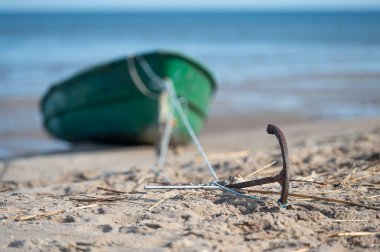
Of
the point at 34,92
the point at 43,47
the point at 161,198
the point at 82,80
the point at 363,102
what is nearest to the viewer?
the point at 161,198

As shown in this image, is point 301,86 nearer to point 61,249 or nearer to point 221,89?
point 221,89

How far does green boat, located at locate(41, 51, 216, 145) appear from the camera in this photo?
260 inches

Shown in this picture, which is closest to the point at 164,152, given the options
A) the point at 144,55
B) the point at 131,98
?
the point at 144,55

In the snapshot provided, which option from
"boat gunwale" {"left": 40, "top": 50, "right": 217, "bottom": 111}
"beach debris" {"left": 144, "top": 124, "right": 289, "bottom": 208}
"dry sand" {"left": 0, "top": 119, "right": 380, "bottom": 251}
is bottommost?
"dry sand" {"left": 0, "top": 119, "right": 380, "bottom": 251}

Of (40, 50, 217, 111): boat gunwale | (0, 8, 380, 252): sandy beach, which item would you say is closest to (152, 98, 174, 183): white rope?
(0, 8, 380, 252): sandy beach

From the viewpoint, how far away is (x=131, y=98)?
6.96m

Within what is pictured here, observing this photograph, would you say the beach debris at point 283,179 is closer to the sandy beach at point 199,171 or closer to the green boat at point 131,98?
the sandy beach at point 199,171

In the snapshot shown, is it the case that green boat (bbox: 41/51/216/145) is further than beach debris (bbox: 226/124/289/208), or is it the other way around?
Answer: green boat (bbox: 41/51/216/145)

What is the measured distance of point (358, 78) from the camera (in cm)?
1395

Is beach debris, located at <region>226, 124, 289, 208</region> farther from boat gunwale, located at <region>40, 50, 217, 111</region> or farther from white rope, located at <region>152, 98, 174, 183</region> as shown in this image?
boat gunwale, located at <region>40, 50, 217, 111</region>

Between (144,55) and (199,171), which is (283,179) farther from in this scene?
(144,55)

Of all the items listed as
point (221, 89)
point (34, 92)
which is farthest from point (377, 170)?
point (34, 92)

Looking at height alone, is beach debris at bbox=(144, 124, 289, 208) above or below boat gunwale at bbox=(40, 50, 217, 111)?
below

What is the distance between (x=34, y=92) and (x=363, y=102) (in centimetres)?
705
